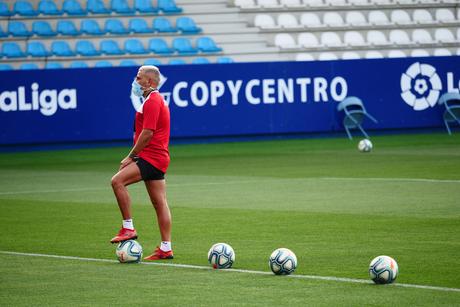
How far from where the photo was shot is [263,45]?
122 ft

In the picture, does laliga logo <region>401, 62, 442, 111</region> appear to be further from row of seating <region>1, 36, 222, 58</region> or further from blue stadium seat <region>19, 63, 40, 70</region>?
blue stadium seat <region>19, 63, 40, 70</region>

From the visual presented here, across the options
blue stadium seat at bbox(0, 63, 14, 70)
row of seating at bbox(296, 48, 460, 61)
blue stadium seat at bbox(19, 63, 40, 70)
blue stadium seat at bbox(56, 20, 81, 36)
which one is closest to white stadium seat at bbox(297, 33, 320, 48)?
row of seating at bbox(296, 48, 460, 61)

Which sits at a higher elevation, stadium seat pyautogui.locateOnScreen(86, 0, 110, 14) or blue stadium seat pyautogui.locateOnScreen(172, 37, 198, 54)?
stadium seat pyautogui.locateOnScreen(86, 0, 110, 14)

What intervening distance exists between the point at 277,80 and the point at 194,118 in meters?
2.62

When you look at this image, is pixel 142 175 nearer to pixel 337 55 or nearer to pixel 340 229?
pixel 340 229

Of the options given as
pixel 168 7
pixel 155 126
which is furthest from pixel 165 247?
pixel 168 7

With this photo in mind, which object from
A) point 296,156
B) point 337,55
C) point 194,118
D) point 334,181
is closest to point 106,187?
point 334,181

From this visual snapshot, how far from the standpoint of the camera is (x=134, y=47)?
1363 inches

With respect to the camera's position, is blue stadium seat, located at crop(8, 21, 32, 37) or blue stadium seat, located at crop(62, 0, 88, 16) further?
blue stadium seat, located at crop(62, 0, 88, 16)

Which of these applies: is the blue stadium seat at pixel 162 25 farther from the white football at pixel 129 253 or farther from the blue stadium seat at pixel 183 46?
the white football at pixel 129 253

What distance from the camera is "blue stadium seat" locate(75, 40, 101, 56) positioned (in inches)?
1340

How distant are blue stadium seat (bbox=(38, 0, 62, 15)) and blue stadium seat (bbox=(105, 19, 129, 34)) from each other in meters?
1.55

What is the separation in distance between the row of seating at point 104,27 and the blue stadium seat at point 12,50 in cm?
49

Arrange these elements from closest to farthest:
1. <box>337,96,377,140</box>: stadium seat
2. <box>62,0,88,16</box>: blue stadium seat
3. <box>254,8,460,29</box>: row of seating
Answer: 1. <box>337,96,377,140</box>: stadium seat
2. <box>62,0,88,16</box>: blue stadium seat
3. <box>254,8,460,29</box>: row of seating
